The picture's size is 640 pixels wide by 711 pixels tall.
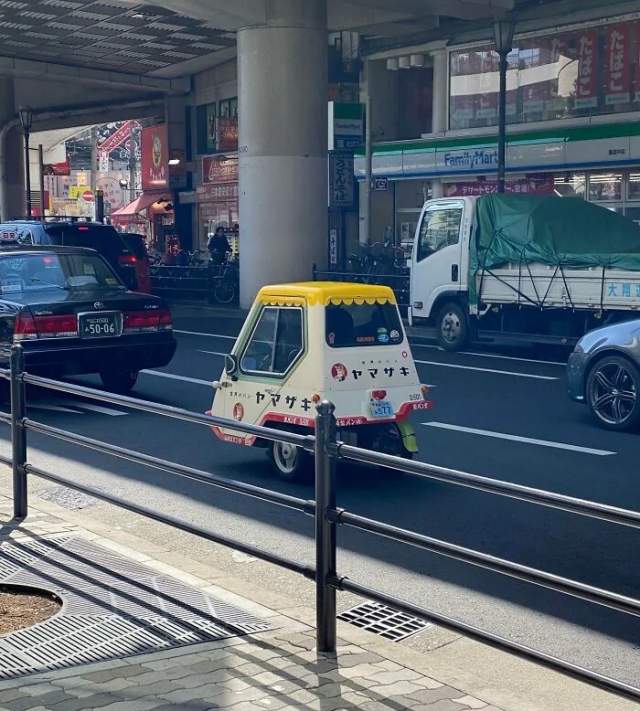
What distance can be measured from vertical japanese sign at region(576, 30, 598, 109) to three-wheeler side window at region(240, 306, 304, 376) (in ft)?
68.7

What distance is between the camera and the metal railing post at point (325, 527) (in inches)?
195

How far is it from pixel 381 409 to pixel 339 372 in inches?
16.9

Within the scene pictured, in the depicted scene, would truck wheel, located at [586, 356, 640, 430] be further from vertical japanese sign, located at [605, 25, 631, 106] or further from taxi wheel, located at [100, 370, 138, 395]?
vertical japanese sign, located at [605, 25, 631, 106]

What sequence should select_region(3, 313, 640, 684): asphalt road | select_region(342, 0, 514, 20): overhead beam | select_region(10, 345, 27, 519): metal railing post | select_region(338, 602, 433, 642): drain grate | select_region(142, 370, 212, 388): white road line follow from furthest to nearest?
1. select_region(342, 0, 514, 20): overhead beam
2. select_region(142, 370, 212, 388): white road line
3. select_region(10, 345, 27, 519): metal railing post
4. select_region(3, 313, 640, 684): asphalt road
5. select_region(338, 602, 433, 642): drain grate

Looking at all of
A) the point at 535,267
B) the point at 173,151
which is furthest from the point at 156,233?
the point at 535,267

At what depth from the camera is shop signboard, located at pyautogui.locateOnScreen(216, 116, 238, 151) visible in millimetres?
42469

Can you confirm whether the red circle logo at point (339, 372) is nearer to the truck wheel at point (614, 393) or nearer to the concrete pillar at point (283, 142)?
the truck wheel at point (614, 393)

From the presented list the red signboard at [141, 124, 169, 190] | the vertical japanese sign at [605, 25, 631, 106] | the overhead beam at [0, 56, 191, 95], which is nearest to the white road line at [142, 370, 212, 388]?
the vertical japanese sign at [605, 25, 631, 106]

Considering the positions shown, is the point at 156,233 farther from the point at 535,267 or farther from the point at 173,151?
the point at 535,267

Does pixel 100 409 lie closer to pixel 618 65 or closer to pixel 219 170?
pixel 618 65

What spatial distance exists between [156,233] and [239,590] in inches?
1696

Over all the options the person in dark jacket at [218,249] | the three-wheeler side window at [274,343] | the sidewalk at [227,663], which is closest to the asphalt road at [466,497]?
the sidewalk at [227,663]

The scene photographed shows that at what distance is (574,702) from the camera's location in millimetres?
4680

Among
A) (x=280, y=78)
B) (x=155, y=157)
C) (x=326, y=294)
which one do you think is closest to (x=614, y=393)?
(x=326, y=294)
